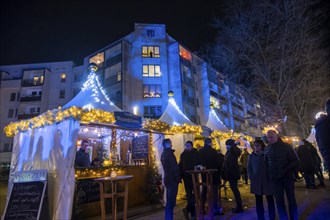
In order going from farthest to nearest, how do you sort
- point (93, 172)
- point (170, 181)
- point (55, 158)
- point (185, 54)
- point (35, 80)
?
point (35, 80), point (185, 54), point (93, 172), point (55, 158), point (170, 181)

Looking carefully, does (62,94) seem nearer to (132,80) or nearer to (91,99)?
(132,80)

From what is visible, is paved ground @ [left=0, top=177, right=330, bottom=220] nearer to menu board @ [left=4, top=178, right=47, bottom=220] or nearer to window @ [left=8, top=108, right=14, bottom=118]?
menu board @ [left=4, top=178, right=47, bottom=220]

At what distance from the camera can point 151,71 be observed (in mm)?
30000

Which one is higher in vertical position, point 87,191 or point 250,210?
point 87,191

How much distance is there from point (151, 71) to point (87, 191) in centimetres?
2417

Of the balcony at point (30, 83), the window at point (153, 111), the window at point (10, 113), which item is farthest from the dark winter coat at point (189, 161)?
the window at point (10, 113)

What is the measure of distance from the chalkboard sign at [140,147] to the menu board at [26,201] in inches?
165

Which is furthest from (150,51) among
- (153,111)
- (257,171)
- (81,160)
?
(257,171)

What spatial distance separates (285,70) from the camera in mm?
14859

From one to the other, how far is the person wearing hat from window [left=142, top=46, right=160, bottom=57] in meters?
25.3

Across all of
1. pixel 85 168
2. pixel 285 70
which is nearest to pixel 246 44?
pixel 285 70

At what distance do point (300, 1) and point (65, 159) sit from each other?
13538 millimetres

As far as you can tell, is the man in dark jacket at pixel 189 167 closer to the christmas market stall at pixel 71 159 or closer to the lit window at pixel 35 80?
the christmas market stall at pixel 71 159

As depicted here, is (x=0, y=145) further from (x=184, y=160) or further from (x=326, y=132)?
(x=326, y=132)
